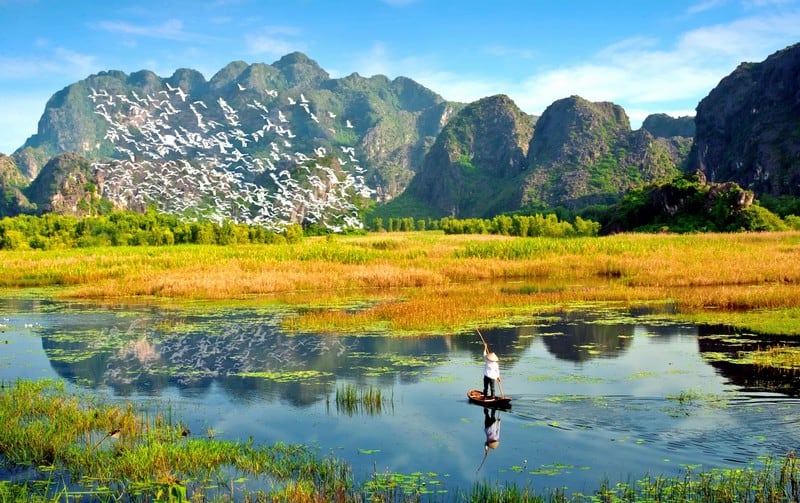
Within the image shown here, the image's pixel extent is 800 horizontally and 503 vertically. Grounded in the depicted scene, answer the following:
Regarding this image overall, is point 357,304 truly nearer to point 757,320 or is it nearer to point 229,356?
point 229,356

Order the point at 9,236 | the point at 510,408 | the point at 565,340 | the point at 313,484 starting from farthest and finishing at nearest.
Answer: the point at 9,236, the point at 565,340, the point at 510,408, the point at 313,484

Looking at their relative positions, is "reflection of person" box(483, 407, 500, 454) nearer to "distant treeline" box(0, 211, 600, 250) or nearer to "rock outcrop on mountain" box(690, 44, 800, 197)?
"distant treeline" box(0, 211, 600, 250)

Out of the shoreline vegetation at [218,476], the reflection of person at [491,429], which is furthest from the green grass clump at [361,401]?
the shoreline vegetation at [218,476]

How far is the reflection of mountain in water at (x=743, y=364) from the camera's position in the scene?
52.6 ft

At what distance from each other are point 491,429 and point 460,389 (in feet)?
11.5

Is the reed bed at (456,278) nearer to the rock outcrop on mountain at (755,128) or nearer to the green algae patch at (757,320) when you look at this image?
the green algae patch at (757,320)

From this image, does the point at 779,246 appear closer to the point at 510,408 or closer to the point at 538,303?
the point at 538,303

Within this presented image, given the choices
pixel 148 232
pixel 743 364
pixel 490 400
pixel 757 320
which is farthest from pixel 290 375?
pixel 148 232

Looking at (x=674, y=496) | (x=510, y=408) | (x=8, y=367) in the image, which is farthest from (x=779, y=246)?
(x=8, y=367)

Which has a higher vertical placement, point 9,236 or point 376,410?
point 9,236

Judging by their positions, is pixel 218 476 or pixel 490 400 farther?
pixel 490 400

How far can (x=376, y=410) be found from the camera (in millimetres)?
15664

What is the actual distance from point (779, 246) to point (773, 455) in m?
45.5

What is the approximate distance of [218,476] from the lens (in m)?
11.3
